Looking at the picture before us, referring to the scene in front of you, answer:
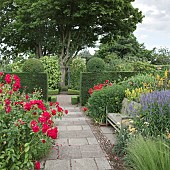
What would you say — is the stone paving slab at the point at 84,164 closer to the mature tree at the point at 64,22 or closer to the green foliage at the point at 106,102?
the green foliage at the point at 106,102

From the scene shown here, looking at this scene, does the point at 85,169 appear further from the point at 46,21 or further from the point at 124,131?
the point at 46,21

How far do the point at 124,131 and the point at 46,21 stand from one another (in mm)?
16155

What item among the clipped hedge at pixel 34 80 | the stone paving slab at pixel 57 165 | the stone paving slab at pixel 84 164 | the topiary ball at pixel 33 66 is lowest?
the stone paving slab at pixel 57 165

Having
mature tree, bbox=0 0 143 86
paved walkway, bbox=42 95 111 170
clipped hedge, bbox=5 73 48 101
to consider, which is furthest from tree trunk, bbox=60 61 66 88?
paved walkway, bbox=42 95 111 170

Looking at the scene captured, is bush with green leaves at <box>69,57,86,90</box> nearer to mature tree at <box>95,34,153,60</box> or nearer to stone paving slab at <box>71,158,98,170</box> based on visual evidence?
mature tree at <box>95,34,153,60</box>

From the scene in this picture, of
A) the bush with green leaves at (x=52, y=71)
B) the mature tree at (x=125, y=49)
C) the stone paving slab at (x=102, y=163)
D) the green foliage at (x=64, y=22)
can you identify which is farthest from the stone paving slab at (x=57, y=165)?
the mature tree at (x=125, y=49)

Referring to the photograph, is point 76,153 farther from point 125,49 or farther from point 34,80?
point 125,49

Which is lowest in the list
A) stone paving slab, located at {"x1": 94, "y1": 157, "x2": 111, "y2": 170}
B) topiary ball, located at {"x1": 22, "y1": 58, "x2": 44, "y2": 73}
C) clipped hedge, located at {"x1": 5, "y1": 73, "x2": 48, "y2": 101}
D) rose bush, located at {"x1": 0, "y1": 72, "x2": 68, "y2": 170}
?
stone paving slab, located at {"x1": 94, "y1": 157, "x2": 111, "y2": 170}

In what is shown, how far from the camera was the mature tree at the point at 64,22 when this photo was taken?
16.5m

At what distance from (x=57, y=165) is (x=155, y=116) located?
158cm

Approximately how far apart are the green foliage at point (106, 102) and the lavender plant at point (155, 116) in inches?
105

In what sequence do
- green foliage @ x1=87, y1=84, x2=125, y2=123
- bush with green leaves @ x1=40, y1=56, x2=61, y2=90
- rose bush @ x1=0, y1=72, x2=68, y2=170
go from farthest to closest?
bush with green leaves @ x1=40, y1=56, x2=61, y2=90 → green foliage @ x1=87, y1=84, x2=125, y2=123 → rose bush @ x1=0, y1=72, x2=68, y2=170

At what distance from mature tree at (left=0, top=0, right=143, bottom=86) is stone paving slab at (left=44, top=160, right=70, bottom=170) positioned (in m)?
13.6

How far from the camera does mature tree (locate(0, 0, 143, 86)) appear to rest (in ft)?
54.1
